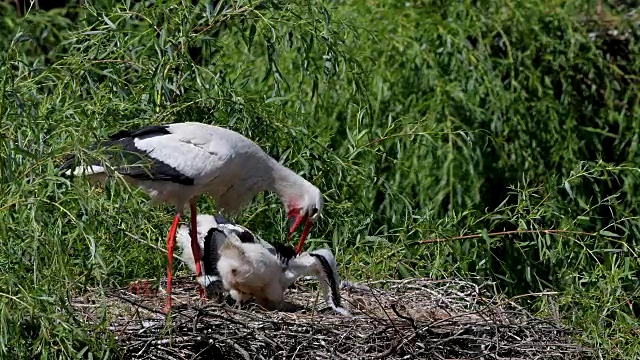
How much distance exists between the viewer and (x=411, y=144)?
9.07 m

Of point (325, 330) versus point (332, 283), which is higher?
point (325, 330)

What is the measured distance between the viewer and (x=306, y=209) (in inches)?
284

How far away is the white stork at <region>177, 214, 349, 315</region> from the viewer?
6664mm

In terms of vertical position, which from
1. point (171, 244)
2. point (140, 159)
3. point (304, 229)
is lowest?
point (304, 229)

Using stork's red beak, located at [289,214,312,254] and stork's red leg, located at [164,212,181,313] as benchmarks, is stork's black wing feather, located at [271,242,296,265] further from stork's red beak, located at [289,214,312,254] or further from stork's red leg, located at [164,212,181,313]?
stork's red leg, located at [164,212,181,313]

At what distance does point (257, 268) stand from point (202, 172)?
23.1 inches

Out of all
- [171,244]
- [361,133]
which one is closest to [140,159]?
[171,244]

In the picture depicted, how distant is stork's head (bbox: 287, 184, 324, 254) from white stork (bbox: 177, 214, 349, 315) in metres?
0.35

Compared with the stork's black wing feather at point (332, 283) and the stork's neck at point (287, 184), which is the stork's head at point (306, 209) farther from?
the stork's black wing feather at point (332, 283)

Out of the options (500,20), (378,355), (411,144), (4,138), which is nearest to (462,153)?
(411,144)

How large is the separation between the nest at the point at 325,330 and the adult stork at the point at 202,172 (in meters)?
0.48

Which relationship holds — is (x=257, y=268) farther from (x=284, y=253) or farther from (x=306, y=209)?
(x=306, y=209)

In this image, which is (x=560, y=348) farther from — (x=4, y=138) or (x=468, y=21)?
(x=468, y=21)

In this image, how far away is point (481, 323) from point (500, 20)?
4.21 metres
